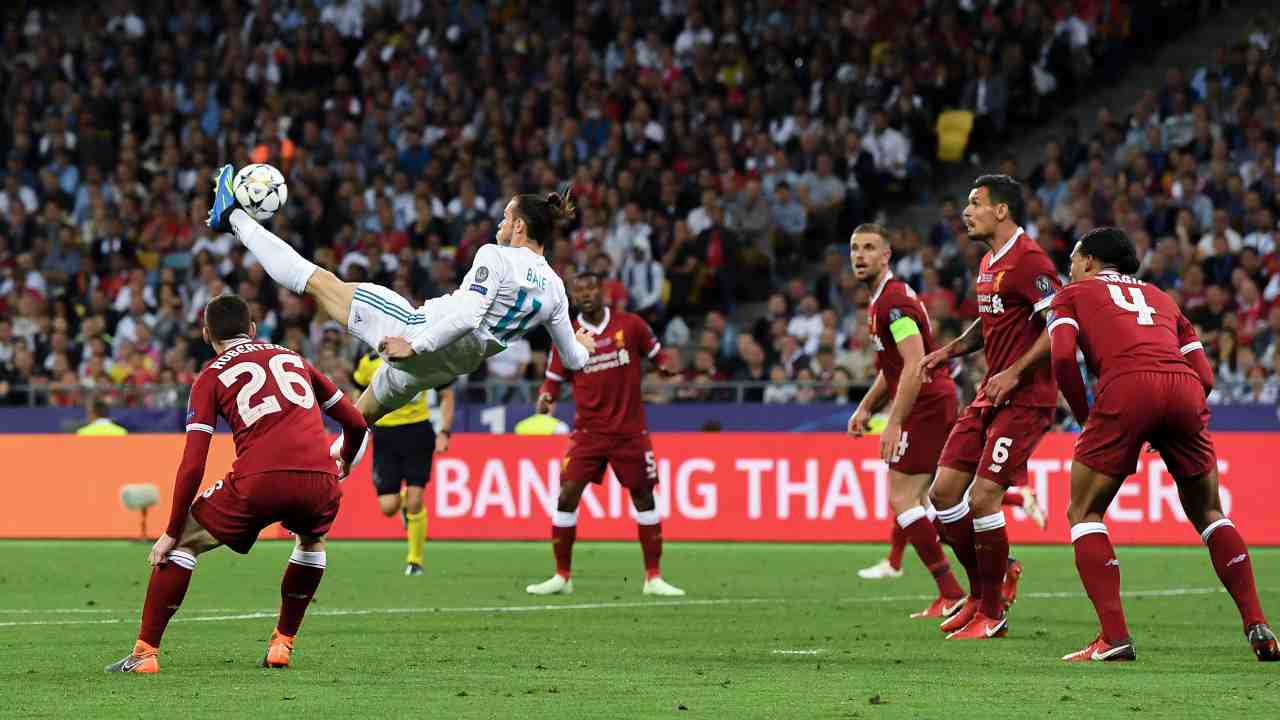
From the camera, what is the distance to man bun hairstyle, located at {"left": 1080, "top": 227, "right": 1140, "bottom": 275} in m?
10.2

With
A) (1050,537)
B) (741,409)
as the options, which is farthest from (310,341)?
(1050,537)

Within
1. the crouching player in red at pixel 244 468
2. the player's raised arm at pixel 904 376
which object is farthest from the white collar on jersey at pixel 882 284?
the crouching player in red at pixel 244 468

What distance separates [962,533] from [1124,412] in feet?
7.97

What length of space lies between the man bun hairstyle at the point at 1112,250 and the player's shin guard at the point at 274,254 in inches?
165

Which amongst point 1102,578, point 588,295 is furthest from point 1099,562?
point 588,295

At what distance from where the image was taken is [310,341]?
2698 cm

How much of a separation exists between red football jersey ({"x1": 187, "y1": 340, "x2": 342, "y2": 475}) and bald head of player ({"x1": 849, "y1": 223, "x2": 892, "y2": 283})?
4.27 metres

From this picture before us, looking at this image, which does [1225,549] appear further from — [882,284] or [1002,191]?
[882,284]

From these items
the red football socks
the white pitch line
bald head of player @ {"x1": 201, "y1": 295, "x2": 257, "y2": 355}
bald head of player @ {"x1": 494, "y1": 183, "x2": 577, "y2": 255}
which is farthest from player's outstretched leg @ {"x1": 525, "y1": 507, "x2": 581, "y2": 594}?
bald head of player @ {"x1": 201, "y1": 295, "x2": 257, "y2": 355}

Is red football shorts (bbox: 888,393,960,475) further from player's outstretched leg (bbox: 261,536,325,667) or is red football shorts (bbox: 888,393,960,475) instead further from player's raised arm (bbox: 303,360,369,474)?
player's outstretched leg (bbox: 261,536,325,667)

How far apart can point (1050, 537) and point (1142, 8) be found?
11609 mm

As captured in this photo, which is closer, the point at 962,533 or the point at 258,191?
the point at 258,191

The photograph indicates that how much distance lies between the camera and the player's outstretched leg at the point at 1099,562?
32.8 feet

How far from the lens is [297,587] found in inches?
392
